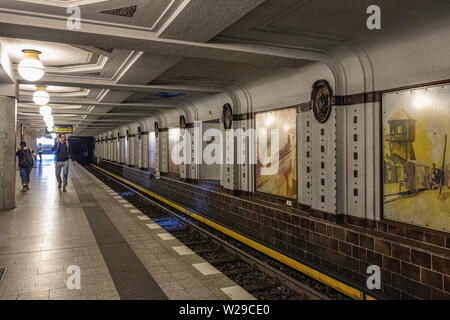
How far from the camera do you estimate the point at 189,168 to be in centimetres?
1223

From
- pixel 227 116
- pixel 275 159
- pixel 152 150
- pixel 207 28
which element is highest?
pixel 207 28

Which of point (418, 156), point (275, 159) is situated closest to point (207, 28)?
point (418, 156)

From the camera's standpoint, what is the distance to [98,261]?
5.27 meters

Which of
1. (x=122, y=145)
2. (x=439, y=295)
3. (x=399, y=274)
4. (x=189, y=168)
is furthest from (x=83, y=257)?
(x=122, y=145)

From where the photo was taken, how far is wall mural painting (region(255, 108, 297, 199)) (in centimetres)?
713

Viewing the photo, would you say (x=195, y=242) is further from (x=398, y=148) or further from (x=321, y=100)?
(x=398, y=148)

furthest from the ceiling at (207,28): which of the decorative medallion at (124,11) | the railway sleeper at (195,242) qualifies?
the railway sleeper at (195,242)

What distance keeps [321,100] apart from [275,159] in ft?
6.79

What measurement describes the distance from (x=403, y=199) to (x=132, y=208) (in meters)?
7.83

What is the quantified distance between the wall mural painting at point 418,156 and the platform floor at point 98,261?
2451 mm

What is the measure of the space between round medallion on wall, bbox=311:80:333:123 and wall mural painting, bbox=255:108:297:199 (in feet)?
2.80

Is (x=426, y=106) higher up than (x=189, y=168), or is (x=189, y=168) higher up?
(x=426, y=106)

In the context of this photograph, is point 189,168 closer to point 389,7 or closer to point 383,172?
point 383,172

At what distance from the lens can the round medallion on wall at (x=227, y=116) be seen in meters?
9.30
